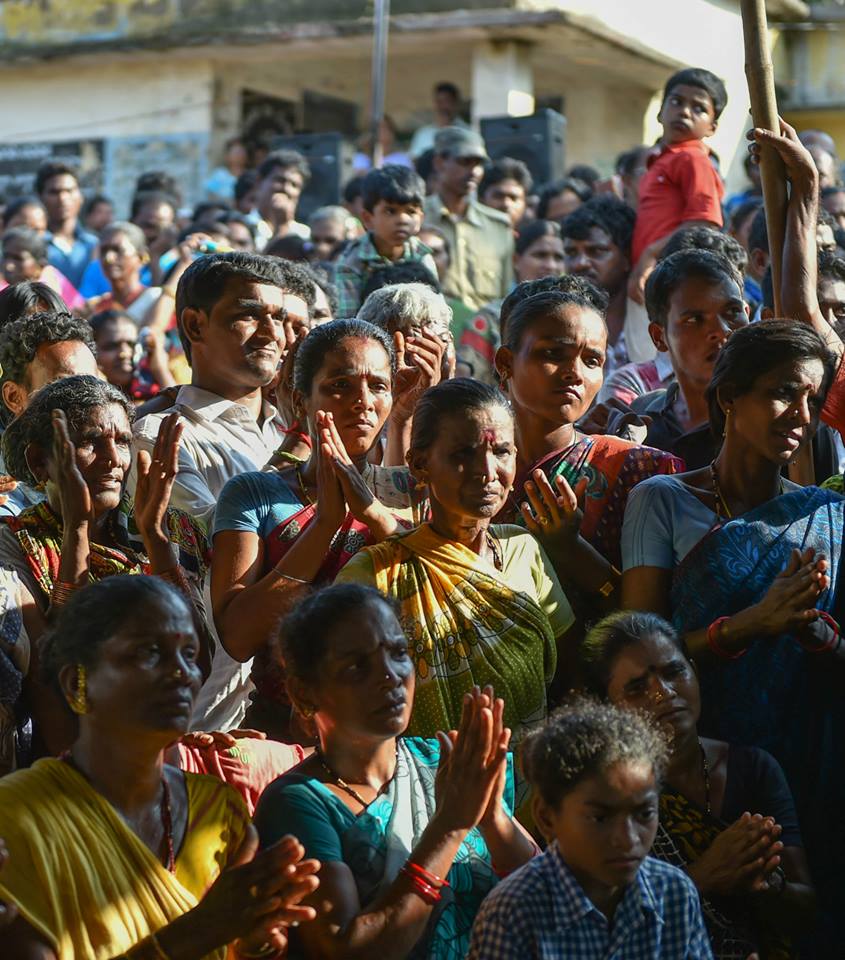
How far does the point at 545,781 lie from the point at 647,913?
0.31 metres

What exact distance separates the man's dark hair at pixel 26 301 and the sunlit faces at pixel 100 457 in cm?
137

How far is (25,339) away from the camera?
Answer: 4961mm

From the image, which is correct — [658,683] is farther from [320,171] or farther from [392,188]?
[320,171]

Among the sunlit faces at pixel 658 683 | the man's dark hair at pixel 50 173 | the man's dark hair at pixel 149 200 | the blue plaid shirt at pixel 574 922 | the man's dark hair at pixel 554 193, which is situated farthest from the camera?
the man's dark hair at pixel 149 200

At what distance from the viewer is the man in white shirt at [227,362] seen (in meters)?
4.58

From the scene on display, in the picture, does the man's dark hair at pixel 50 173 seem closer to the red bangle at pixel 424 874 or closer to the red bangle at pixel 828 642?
the red bangle at pixel 828 642

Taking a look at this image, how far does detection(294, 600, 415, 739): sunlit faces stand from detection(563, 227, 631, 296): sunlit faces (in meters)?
3.83

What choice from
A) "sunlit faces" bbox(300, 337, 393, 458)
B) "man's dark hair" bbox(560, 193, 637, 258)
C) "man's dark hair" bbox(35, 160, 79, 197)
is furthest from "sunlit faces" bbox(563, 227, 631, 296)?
"man's dark hair" bbox(35, 160, 79, 197)

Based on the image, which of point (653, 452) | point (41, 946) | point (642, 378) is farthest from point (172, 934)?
point (642, 378)

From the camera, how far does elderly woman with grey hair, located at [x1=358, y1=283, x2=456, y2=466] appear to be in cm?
471

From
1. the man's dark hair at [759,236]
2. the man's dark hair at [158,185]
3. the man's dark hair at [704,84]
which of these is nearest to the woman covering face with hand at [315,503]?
the man's dark hair at [759,236]

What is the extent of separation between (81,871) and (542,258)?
18.0 feet

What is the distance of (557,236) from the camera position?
27.1 ft

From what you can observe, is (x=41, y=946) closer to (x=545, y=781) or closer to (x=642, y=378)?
(x=545, y=781)
